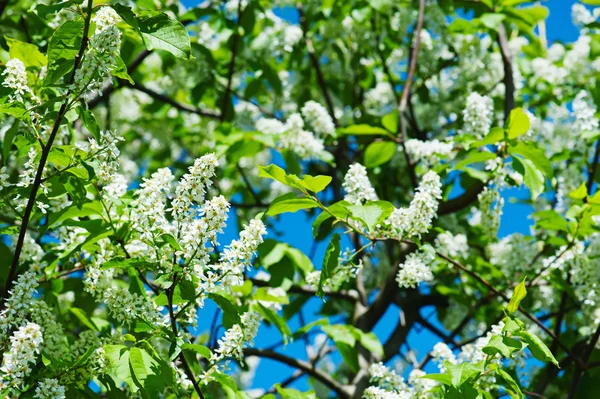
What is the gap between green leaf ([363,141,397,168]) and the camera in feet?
17.1

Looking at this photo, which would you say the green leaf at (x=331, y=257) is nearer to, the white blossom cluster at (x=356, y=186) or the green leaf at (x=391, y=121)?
the white blossom cluster at (x=356, y=186)

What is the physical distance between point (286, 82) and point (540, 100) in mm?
2371

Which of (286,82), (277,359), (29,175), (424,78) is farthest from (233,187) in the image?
(29,175)

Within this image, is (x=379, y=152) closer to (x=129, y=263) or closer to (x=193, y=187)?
(x=193, y=187)

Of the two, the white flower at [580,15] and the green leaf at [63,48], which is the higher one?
the white flower at [580,15]

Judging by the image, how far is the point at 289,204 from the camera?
3137mm

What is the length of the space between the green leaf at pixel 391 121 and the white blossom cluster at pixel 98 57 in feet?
9.33

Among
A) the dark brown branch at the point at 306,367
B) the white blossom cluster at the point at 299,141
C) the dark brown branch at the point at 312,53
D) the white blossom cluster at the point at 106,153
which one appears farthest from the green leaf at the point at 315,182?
the dark brown branch at the point at 312,53

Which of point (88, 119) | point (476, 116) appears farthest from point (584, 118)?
point (88, 119)

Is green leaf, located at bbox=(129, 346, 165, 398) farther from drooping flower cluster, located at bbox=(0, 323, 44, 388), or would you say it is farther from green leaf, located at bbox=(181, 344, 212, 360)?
drooping flower cluster, located at bbox=(0, 323, 44, 388)

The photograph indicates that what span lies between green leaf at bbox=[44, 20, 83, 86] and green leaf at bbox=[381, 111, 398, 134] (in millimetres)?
2845

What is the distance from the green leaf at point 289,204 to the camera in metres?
3.10

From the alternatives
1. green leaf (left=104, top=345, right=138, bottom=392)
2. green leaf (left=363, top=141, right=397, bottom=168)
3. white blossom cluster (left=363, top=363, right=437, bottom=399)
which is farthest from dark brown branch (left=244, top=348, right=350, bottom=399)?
green leaf (left=104, top=345, right=138, bottom=392)

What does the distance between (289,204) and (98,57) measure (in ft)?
3.30
